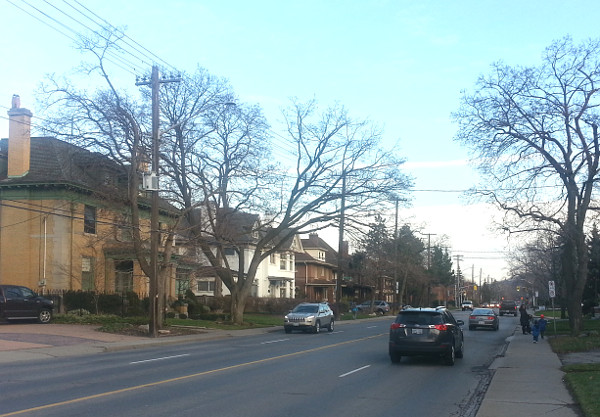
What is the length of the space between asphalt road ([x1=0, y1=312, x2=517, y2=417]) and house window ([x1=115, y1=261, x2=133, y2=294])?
22.0m

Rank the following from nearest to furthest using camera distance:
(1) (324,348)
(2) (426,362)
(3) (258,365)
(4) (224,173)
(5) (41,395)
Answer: (5) (41,395) → (3) (258,365) → (2) (426,362) → (1) (324,348) → (4) (224,173)

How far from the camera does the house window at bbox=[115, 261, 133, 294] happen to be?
139ft

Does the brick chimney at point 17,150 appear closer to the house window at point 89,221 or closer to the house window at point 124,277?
the house window at point 89,221

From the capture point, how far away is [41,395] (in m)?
11.6

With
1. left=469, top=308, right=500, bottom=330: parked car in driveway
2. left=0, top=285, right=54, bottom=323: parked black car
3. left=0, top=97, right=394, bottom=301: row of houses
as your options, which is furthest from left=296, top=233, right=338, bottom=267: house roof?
left=0, top=285, right=54, bottom=323: parked black car

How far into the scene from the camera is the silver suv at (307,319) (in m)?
34.4

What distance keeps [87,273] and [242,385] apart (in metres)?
27.9

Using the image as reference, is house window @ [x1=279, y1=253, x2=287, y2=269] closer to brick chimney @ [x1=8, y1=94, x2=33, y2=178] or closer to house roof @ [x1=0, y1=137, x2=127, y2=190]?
house roof @ [x1=0, y1=137, x2=127, y2=190]

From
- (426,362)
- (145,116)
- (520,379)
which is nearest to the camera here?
(520,379)

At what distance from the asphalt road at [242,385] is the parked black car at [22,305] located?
36.7 feet

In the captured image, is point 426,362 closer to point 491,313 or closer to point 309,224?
point 309,224

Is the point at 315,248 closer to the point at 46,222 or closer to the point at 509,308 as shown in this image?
the point at 509,308

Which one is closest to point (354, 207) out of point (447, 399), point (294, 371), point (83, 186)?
point (83, 186)

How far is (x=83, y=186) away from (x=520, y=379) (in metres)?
28.2
